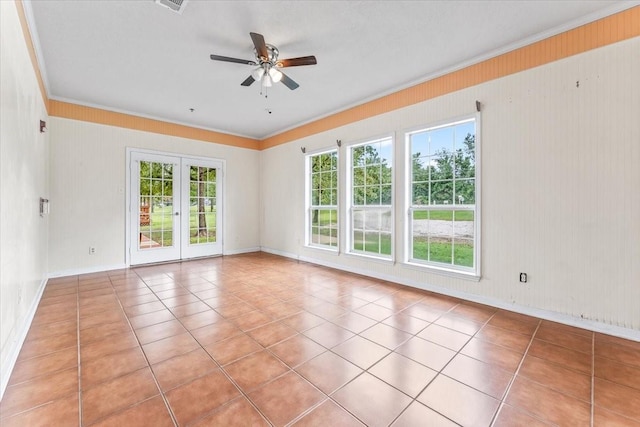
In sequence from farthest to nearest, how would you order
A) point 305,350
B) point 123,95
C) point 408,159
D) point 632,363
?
point 123,95, point 408,159, point 305,350, point 632,363

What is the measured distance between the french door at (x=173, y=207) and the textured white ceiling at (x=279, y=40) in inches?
60.5

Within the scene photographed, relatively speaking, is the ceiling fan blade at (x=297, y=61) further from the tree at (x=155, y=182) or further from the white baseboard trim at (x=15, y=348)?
the tree at (x=155, y=182)

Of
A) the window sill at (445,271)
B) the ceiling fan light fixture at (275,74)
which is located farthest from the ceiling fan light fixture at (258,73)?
the window sill at (445,271)

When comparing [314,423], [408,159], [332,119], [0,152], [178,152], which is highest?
[332,119]

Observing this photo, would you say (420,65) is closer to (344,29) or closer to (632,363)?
(344,29)

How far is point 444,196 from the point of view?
3.77m

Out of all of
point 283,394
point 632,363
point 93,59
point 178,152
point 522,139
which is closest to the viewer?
point 283,394

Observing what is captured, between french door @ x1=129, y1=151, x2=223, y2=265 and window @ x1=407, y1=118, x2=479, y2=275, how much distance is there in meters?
4.47

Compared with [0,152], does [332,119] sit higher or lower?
higher

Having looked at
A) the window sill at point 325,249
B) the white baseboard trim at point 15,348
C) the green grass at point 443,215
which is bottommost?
the white baseboard trim at point 15,348

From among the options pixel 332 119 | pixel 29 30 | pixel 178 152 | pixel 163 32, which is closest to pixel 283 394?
pixel 163 32

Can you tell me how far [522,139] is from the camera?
3.04m

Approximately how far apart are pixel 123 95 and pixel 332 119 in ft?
11.4

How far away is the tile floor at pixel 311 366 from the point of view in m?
1.60
